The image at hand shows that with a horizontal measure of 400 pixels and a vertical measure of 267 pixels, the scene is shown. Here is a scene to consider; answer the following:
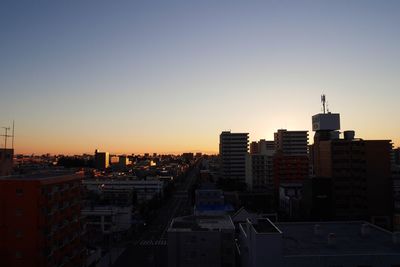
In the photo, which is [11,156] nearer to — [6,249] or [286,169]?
[6,249]

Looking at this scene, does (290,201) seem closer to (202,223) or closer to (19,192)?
(202,223)

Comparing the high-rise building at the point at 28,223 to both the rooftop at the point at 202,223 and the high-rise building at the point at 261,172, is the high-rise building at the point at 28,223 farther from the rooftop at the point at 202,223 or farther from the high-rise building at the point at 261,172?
the high-rise building at the point at 261,172

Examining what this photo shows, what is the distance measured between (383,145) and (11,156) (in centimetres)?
3855

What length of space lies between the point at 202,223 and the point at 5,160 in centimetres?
1714

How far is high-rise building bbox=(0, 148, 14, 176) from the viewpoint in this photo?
31547 mm

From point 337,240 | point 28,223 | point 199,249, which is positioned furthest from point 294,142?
point 28,223

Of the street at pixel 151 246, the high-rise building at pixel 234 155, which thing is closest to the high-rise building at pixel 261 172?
the high-rise building at pixel 234 155

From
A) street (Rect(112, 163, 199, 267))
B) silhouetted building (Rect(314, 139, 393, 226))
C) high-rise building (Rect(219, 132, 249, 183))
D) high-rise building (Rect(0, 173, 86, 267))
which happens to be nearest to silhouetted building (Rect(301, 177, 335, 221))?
silhouetted building (Rect(314, 139, 393, 226))

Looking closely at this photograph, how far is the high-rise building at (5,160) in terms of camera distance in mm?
31547

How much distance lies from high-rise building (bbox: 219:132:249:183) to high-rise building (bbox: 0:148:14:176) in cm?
6643

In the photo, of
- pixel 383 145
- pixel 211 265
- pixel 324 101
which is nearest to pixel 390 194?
pixel 383 145

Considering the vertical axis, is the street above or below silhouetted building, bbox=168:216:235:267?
below

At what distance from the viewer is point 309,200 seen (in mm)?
44938

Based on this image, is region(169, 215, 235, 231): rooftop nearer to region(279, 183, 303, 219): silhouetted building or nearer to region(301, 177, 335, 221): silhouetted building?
region(301, 177, 335, 221): silhouetted building
